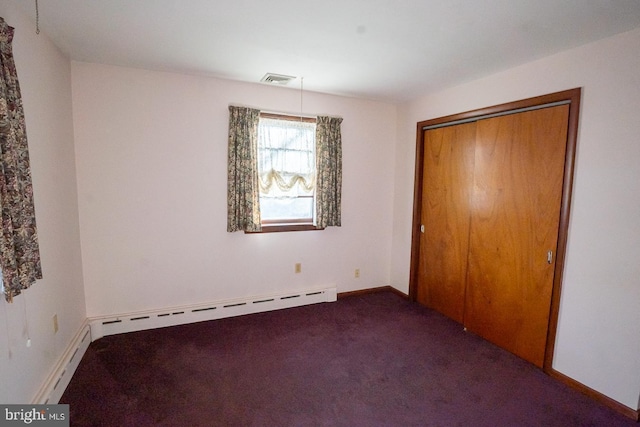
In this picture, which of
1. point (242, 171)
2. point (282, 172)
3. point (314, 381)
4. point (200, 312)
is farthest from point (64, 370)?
point (282, 172)

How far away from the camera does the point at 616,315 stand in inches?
81.4

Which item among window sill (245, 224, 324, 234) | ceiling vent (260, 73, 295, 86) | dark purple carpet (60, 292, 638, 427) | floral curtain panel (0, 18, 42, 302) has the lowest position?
dark purple carpet (60, 292, 638, 427)

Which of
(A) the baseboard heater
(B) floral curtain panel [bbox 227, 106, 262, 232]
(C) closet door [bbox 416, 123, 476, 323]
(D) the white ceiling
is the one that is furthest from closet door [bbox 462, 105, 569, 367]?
(B) floral curtain panel [bbox 227, 106, 262, 232]

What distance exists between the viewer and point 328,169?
11.7 ft

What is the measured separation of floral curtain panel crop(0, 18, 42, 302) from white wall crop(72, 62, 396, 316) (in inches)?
46.4

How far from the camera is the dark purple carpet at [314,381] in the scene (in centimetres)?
198

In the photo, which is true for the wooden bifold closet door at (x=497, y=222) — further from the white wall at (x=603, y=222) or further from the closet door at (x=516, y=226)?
the white wall at (x=603, y=222)

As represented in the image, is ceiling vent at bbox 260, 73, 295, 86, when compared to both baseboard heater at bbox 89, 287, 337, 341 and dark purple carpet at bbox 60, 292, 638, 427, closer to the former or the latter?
baseboard heater at bbox 89, 287, 337, 341

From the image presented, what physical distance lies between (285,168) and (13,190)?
2226 millimetres

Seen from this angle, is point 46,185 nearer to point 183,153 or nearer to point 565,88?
point 183,153

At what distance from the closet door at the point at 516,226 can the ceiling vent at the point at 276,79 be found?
73.4 inches

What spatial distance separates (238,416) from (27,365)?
1243mm

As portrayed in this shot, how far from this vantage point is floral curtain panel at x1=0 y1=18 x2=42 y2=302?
1.46 m

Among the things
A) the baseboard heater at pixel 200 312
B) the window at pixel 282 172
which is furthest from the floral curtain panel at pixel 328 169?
the baseboard heater at pixel 200 312
